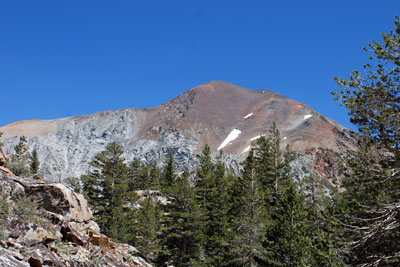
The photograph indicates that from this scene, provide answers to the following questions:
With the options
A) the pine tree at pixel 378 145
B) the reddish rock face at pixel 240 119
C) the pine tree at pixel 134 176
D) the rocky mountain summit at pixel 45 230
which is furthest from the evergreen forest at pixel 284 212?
the reddish rock face at pixel 240 119

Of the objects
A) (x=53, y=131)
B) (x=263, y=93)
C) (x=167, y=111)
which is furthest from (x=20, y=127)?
(x=263, y=93)

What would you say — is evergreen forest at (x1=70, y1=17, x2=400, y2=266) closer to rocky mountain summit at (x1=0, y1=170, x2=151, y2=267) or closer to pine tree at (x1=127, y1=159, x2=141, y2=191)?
rocky mountain summit at (x1=0, y1=170, x2=151, y2=267)

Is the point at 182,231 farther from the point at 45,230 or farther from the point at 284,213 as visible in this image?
the point at 45,230

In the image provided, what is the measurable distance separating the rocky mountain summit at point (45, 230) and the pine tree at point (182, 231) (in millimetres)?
8994

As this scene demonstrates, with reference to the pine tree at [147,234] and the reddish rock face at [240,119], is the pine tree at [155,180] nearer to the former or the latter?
the pine tree at [147,234]

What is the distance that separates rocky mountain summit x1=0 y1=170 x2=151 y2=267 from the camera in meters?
9.04

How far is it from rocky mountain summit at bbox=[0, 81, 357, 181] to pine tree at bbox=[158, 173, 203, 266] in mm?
53378

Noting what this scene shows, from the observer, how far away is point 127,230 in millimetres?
30031

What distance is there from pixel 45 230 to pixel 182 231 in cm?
1669

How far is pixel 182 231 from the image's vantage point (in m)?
26.3

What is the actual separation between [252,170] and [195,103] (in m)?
109

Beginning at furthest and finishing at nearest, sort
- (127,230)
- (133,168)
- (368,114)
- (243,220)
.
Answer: (133,168)
(127,230)
(243,220)
(368,114)

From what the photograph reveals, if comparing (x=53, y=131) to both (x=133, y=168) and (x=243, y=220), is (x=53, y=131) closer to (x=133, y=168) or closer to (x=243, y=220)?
(x=133, y=168)

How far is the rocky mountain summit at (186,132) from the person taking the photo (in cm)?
A: 9106
